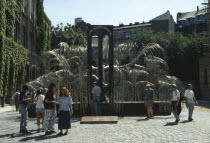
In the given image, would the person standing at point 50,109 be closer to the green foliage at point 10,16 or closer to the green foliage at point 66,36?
the green foliage at point 10,16

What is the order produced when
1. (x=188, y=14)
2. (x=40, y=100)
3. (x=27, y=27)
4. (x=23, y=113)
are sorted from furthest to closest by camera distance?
(x=188, y=14), (x=27, y=27), (x=40, y=100), (x=23, y=113)

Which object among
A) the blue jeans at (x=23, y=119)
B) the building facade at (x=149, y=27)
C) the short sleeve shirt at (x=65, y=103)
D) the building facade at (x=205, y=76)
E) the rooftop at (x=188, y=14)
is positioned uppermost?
the rooftop at (x=188, y=14)

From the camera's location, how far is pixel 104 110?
1803 cm

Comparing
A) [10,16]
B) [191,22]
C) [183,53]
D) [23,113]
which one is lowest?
[23,113]

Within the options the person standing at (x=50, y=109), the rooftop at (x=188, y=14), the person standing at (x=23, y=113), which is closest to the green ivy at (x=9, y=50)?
the person standing at (x=23, y=113)

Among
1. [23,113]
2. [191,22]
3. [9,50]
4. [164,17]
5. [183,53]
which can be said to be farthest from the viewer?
[164,17]

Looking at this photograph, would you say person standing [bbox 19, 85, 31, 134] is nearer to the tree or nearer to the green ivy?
the green ivy

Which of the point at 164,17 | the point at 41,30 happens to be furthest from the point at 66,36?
the point at 164,17

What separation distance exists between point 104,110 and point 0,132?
731 centimetres

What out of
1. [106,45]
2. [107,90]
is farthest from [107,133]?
[106,45]

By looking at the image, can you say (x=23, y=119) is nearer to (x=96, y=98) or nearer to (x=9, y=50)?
(x=96, y=98)

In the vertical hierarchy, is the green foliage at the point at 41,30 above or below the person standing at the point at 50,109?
above

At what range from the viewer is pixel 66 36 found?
48.6 m

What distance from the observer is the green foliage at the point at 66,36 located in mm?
48469
